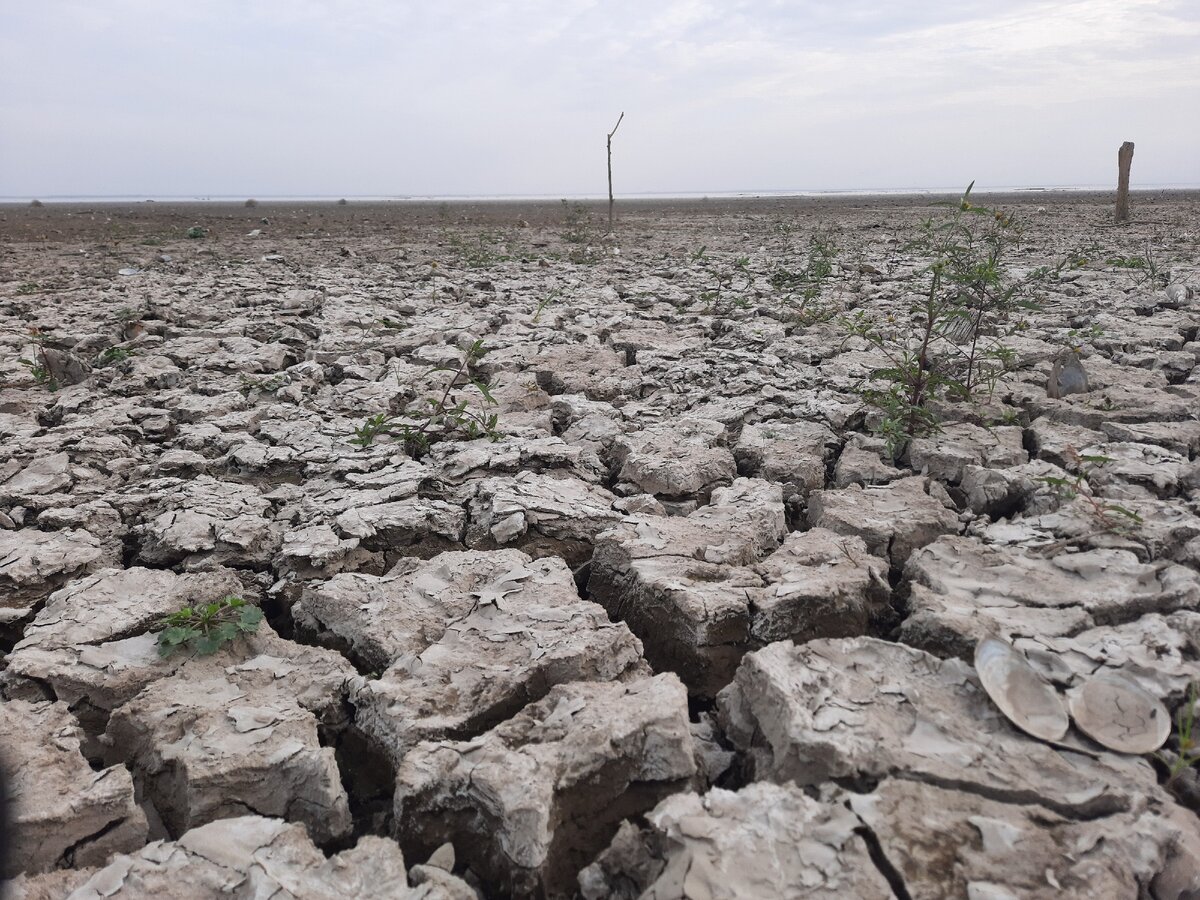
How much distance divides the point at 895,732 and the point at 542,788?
0.58 m

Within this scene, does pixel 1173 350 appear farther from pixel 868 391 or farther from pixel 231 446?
pixel 231 446

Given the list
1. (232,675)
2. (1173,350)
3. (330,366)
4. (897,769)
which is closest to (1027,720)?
(897,769)

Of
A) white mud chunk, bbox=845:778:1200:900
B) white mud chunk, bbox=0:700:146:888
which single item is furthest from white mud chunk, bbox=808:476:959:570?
white mud chunk, bbox=0:700:146:888

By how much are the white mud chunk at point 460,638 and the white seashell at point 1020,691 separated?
65 cm

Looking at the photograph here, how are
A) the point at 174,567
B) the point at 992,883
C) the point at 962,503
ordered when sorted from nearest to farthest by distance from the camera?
the point at 992,883
the point at 174,567
the point at 962,503

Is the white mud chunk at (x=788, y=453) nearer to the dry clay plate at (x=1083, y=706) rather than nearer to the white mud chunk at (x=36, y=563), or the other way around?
the dry clay plate at (x=1083, y=706)

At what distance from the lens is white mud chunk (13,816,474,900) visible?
1.01 metres

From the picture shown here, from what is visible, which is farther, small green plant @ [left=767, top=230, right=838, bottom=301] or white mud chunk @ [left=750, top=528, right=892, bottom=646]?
small green plant @ [left=767, top=230, right=838, bottom=301]

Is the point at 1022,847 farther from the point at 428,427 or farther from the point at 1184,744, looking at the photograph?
the point at 428,427

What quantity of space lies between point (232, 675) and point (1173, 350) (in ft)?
13.3

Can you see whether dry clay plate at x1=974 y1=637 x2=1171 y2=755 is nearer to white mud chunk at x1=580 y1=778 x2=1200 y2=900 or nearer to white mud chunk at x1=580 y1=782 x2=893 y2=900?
white mud chunk at x1=580 y1=778 x2=1200 y2=900

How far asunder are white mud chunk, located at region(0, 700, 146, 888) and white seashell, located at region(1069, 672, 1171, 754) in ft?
5.13

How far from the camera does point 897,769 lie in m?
1.11

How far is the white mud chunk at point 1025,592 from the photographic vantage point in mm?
1445
